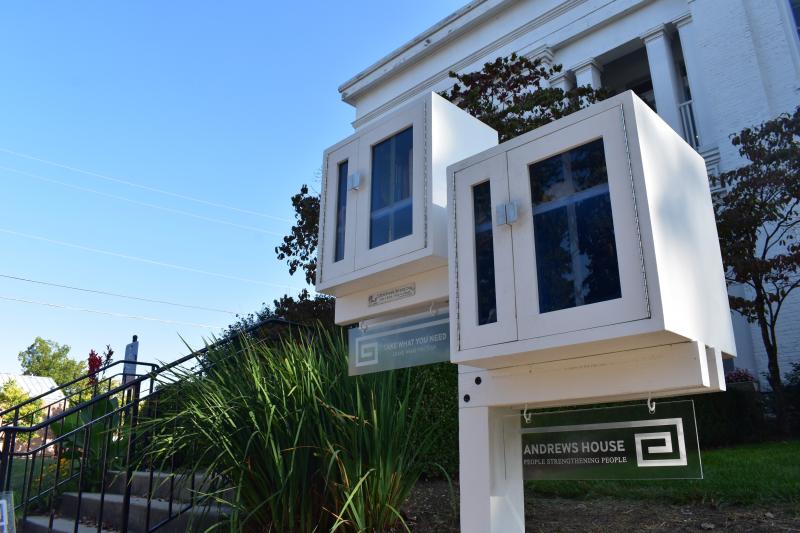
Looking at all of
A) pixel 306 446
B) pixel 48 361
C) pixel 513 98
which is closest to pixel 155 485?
pixel 306 446

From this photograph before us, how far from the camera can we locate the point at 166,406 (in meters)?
4.92

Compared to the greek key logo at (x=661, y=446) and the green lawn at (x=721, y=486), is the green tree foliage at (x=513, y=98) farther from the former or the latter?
the greek key logo at (x=661, y=446)

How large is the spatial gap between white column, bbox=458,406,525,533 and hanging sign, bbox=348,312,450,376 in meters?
0.31

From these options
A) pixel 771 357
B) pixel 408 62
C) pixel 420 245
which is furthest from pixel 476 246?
pixel 408 62

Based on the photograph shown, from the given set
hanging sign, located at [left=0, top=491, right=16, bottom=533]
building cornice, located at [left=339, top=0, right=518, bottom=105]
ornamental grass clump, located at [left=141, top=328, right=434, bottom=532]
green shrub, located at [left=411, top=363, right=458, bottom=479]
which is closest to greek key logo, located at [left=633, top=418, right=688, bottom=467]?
ornamental grass clump, located at [left=141, top=328, right=434, bottom=532]

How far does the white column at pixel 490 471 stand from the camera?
223 cm

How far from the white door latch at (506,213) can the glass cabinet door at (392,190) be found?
37 centimetres

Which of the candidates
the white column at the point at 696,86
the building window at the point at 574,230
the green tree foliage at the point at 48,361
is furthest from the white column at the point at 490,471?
the green tree foliage at the point at 48,361

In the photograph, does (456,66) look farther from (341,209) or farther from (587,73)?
(341,209)

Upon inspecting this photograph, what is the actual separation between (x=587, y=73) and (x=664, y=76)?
5.02ft

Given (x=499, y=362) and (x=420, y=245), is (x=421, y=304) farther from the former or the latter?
(x=499, y=362)

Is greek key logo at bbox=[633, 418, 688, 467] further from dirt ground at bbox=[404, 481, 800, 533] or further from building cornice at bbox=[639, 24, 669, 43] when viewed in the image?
building cornice at bbox=[639, 24, 669, 43]

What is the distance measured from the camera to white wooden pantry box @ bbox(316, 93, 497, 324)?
8.21ft

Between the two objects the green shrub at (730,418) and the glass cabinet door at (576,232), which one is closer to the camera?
the glass cabinet door at (576,232)
